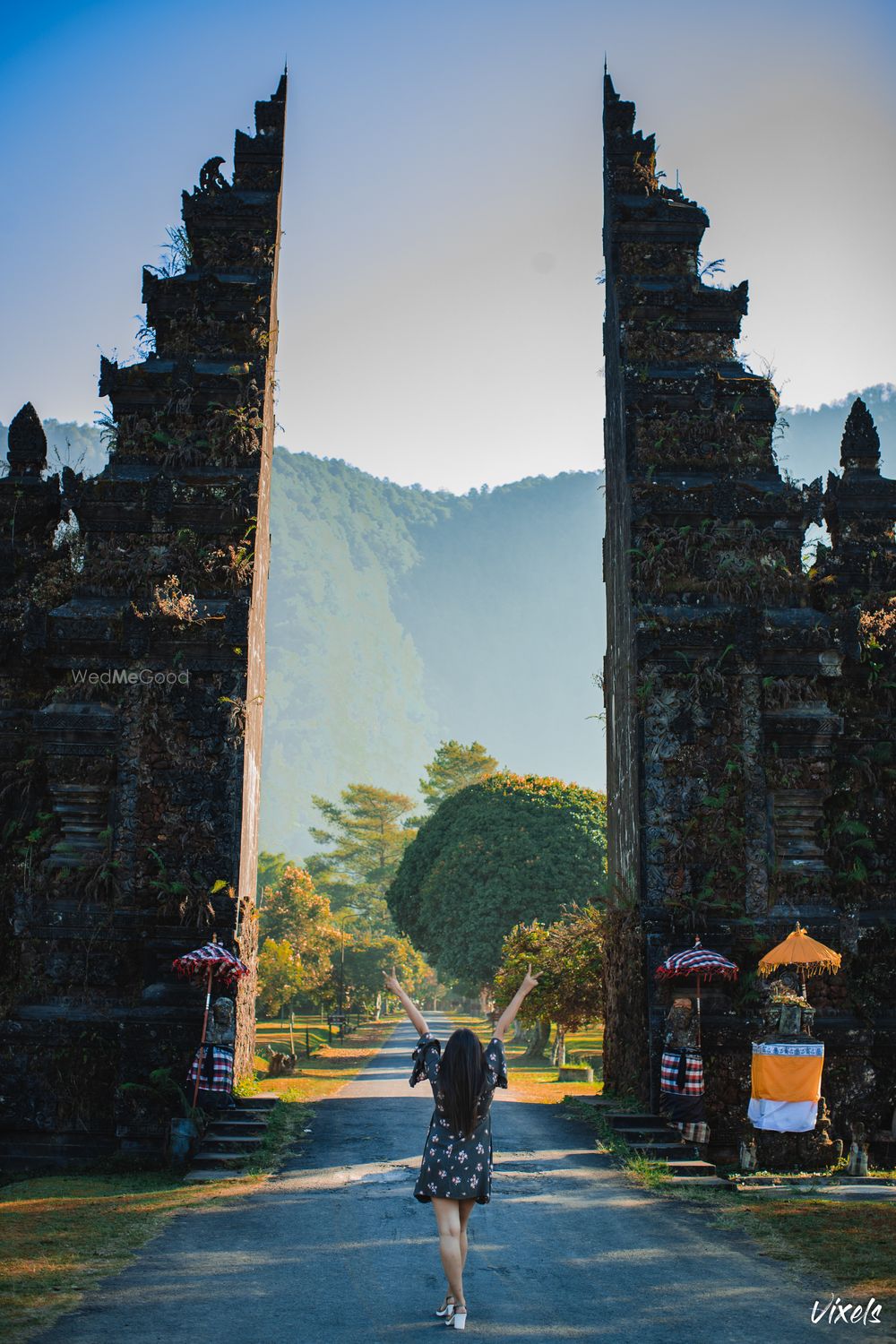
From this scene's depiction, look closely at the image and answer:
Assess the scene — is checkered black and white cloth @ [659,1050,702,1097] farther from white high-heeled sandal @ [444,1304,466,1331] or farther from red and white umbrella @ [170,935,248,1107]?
white high-heeled sandal @ [444,1304,466,1331]

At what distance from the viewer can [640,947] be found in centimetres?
1566

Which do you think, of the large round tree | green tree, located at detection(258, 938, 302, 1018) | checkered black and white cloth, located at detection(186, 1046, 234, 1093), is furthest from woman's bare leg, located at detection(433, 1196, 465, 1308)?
the large round tree

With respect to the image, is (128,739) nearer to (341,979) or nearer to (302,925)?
(302,925)

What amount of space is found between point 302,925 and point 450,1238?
3911 centimetres

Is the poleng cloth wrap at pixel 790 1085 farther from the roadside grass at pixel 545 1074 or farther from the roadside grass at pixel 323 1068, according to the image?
the roadside grass at pixel 323 1068

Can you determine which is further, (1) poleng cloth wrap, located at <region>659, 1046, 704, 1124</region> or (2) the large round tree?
(2) the large round tree

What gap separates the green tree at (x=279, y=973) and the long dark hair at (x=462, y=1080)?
31.8 meters

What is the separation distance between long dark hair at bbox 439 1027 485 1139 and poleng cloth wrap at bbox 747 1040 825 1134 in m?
6.57

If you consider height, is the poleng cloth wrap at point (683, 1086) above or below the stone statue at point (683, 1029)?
below

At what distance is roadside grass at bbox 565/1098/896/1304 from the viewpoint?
8766 millimetres

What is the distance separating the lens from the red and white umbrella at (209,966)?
14.0 meters

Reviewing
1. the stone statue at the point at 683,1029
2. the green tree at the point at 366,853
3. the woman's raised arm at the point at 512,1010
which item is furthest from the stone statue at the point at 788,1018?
the green tree at the point at 366,853

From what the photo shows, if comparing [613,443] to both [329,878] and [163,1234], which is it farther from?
[329,878]

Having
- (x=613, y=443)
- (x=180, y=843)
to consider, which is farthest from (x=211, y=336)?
(x=180, y=843)
